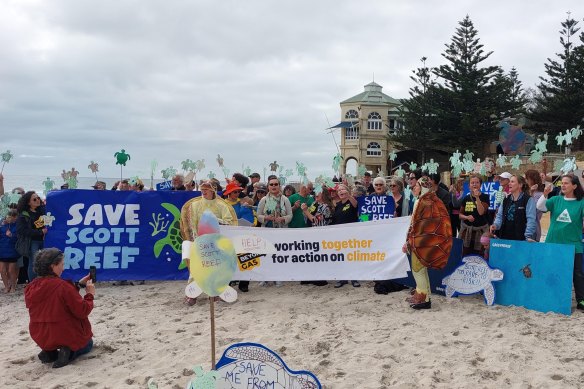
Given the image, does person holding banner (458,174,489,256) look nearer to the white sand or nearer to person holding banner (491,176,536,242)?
person holding banner (491,176,536,242)

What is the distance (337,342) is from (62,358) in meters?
2.50

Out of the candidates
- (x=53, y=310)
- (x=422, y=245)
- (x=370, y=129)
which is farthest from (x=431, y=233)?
(x=370, y=129)

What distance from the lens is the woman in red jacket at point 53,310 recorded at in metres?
4.16

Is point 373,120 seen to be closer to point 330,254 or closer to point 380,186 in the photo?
point 380,186

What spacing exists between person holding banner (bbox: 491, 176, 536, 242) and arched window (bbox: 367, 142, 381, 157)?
4626 cm

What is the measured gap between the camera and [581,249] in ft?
17.2

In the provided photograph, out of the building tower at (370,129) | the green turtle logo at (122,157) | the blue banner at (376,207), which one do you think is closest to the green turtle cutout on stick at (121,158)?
the green turtle logo at (122,157)

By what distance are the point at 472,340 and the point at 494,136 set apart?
35779 millimetres

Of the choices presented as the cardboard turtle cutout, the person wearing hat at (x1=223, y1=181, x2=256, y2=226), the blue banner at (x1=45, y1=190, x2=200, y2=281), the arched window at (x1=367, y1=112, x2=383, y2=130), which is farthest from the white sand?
the arched window at (x1=367, y1=112, x2=383, y2=130)

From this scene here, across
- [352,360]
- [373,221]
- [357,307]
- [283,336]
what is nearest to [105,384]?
[283,336]

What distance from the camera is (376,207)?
681 cm

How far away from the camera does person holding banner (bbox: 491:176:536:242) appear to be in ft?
18.5

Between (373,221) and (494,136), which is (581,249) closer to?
(373,221)

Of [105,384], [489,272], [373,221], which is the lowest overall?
[105,384]
